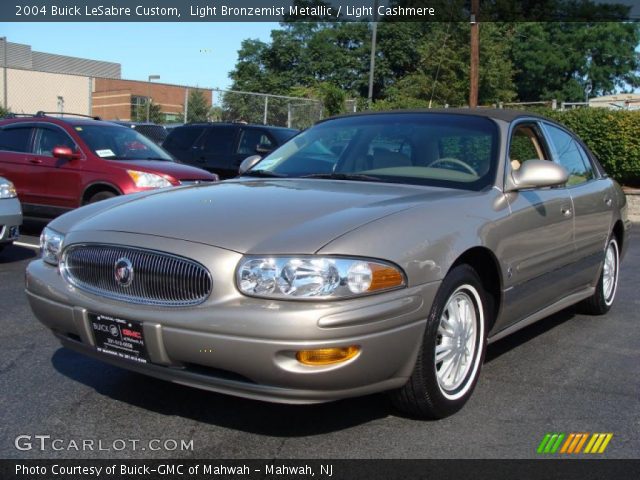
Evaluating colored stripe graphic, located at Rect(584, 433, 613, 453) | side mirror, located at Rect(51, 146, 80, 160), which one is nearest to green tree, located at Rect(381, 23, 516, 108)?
side mirror, located at Rect(51, 146, 80, 160)

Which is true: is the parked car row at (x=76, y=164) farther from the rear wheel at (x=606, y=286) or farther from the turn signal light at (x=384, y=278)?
the turn signal light at (x=384, y=278)

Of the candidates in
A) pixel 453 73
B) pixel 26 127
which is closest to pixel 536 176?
pixel 26 127

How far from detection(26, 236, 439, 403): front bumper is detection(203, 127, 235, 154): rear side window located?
399 inches

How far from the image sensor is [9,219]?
7406mm

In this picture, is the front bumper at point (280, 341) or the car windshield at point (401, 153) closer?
the front bumper at point (280, 341)

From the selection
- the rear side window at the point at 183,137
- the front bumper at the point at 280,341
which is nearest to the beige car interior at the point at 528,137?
the front bumper at the point at 280,341

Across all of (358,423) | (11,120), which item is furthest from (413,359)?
(11,120)

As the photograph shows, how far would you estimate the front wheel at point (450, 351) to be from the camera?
10.8ft

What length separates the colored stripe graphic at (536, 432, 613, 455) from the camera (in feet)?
10.7

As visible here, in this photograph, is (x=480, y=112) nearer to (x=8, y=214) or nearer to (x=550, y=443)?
(x=550, y=443)

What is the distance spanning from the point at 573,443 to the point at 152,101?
100.0 feet

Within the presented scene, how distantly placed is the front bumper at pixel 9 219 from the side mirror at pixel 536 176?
5320 mm

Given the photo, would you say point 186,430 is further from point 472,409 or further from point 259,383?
point 472,409
